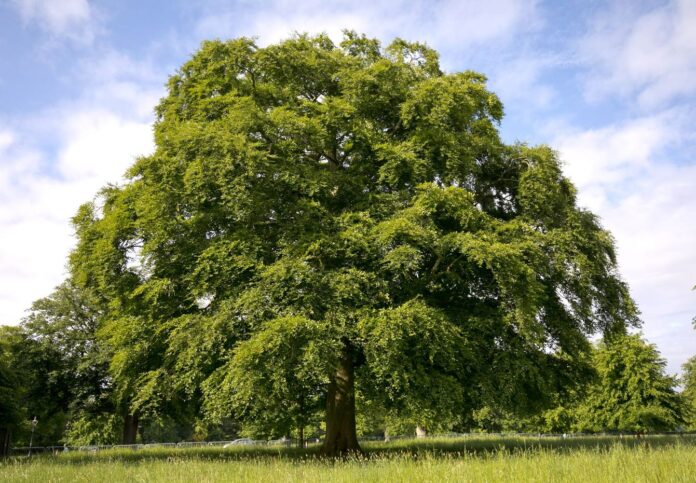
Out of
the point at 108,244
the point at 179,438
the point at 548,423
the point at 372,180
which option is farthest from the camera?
the point at 179,438

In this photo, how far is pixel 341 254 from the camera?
1666 centimetres

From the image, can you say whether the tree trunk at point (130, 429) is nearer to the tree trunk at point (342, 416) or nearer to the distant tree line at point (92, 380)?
the distant tree line at point (92, 380)

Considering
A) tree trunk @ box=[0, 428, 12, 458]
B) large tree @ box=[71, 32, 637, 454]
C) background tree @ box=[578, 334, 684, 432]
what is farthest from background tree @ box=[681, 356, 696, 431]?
tree trunk @ box=[0, 428, 12, 458]

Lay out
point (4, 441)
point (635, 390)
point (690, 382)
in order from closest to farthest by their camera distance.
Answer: point (4, 441)
point (635, 390)
point (690, 382)

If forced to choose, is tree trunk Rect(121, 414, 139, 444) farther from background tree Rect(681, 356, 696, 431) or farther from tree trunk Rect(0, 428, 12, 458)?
background tree Rect(681, 356, 696, 431)

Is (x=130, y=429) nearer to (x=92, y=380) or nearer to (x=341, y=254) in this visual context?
(x=92, y=380)

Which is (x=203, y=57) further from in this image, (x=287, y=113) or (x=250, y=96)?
(x=287, y=113)

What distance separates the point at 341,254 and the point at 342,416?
617 centimetres

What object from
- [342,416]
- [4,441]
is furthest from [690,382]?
[4,441]

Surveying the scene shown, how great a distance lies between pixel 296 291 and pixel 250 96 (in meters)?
7.66

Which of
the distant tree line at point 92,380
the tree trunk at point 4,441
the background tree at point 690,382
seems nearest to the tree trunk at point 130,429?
the distant tree line at point 92,380

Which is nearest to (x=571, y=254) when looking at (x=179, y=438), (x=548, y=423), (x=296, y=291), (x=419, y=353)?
(x=419, y=353)

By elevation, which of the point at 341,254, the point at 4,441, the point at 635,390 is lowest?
the point at 4,441

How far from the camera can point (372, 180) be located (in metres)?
19.2
